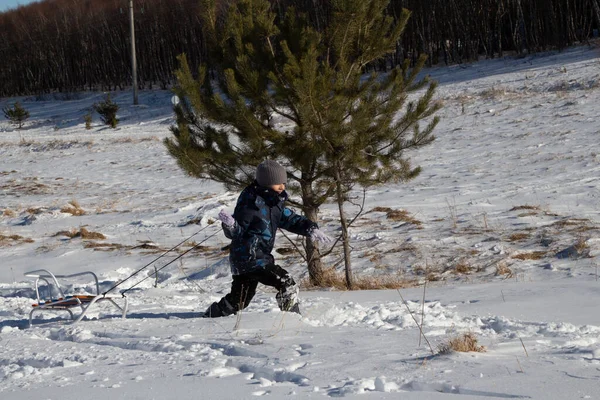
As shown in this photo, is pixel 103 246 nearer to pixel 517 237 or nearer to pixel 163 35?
pixel 517 237

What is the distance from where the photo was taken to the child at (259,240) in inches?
225

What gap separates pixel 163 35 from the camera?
50.6 metres

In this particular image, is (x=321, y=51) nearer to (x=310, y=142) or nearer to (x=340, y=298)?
(x=310, y=142)

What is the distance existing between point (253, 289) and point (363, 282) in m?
2.63

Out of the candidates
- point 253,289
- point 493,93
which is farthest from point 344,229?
point 493,93

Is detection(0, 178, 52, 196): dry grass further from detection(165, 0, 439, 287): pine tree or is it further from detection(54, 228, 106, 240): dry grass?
detection(165, 0, 439, 287): pine tree

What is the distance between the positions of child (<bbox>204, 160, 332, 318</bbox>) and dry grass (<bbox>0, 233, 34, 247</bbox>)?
7.97m

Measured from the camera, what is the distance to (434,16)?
37062 mm

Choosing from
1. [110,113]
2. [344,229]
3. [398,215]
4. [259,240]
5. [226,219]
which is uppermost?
[110,113]

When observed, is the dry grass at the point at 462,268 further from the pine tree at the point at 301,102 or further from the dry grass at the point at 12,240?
the dry grass at the point at 12,240

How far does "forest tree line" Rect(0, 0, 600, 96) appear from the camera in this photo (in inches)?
1304

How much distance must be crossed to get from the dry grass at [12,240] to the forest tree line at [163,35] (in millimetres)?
18362

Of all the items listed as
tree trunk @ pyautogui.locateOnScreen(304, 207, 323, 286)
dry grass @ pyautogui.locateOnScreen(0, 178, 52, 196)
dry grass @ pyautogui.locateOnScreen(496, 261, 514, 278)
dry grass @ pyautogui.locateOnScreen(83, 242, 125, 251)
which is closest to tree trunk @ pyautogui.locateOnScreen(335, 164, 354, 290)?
tree trunk @ pyautogui.locateOnScreen(304, 207, 323, 286)

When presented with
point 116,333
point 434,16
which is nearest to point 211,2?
point 116,333
